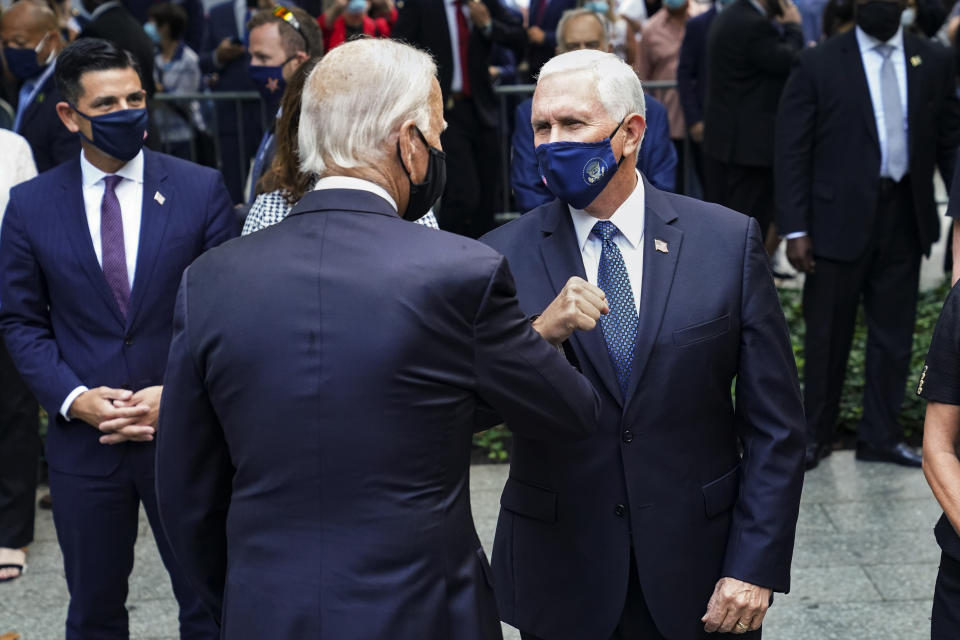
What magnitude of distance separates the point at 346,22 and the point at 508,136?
6.44 feet

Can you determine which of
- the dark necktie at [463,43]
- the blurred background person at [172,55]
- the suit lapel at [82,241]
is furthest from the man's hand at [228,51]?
the suit lapel at [82,241]

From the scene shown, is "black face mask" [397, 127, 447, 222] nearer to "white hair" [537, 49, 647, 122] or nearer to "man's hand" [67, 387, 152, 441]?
"white hair" [537, 49, 647, 122]

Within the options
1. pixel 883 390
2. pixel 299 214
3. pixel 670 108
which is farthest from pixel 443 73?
pixel 299 214

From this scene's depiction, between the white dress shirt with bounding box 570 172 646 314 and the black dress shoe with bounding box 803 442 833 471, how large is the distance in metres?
3.56

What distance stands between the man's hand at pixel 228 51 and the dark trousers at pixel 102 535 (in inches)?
244

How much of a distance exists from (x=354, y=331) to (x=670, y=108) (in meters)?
7.78

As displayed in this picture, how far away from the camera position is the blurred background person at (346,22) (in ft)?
27.6

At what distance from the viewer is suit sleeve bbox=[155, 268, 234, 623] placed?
2525 millimetres

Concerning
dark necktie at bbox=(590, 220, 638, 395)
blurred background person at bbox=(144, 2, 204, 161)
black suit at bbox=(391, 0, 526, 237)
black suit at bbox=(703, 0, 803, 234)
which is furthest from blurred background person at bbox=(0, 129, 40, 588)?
black suit at bbox=(703, 0, 803, 234)

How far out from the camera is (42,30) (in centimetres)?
665

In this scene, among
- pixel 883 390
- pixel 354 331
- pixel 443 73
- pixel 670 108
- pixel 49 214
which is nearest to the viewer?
pixel 354 331

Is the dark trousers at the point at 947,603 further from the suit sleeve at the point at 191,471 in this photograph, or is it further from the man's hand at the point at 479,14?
the man's hand at the point at 479,14

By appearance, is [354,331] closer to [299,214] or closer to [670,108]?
[299,214]

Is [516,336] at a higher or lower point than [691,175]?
higher
